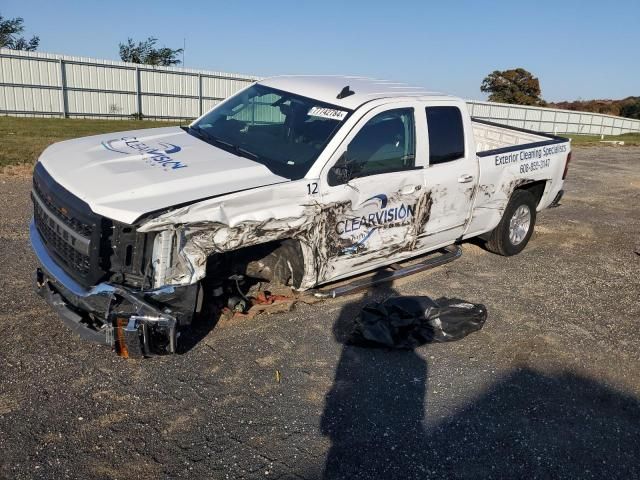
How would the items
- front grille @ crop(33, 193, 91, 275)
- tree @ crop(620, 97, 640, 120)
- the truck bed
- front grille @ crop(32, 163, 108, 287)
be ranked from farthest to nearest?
tree @ crop(620, 97, 640, 120) < the truck bed < front grille @ crop(33, 193, 91, 275) < front grille @ crop(32, 163, 108, 287)

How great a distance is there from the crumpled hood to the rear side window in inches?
73.4

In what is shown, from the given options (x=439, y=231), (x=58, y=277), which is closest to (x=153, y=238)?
(x=58, y=277)

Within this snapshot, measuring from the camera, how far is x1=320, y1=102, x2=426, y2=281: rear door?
4.66m

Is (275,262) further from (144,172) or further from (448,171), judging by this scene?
(448,171)

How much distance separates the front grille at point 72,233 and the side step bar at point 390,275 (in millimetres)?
2015

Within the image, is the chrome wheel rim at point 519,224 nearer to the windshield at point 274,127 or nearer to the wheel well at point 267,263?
the windshield at point 274,127

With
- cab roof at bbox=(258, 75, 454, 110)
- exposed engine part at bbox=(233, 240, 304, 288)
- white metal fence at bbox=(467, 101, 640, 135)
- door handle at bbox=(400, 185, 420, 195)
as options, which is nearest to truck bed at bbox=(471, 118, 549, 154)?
cab roof at bbox=(258, 75, 454, 110)

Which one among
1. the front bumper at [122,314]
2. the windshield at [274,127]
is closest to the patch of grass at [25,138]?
the windshield at [274,127]

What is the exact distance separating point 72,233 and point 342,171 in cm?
209

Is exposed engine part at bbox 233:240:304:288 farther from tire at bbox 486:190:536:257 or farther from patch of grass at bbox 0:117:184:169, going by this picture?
patch of grass at bbox 0:117:184:169

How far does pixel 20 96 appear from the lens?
23.0 meters

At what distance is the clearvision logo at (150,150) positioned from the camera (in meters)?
4.31

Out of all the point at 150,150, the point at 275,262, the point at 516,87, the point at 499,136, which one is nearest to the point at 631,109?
the point at 516,87

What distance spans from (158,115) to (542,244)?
22.3 meters
